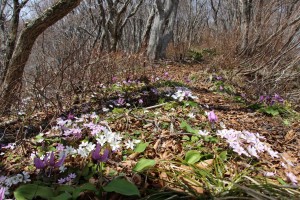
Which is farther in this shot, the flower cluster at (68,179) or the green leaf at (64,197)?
the flower cluster at (68,179)

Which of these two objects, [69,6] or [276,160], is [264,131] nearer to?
[276,160]

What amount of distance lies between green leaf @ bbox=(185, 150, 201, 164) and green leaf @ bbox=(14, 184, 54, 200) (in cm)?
88

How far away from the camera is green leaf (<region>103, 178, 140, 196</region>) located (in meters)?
1.27

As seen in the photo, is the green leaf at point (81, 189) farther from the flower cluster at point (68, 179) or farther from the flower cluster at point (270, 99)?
the flower cluster at point (270, 99)

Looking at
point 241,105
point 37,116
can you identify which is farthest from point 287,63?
point 37,116

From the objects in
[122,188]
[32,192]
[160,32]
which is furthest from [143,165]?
[160,32]

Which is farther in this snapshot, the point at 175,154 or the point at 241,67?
the point at 241,67

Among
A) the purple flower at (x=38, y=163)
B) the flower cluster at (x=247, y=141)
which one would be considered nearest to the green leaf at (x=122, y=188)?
the purple flower at (x=38, y=163)

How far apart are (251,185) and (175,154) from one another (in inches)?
25.5

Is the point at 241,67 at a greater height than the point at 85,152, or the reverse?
the point at 241,67

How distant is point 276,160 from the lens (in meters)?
1.92

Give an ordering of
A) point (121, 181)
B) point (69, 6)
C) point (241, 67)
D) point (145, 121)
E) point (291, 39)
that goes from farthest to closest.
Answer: point (241, 67)
point (291, 39)
point (69, 6)
point (145, 121)
point (121, 181)

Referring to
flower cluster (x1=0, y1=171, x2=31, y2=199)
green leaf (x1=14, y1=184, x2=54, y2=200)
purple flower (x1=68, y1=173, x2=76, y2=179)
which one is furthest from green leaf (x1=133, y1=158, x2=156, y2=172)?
flower cluster (x1=0, y1=171, x2=31, y2=199)

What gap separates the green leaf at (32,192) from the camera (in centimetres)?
124
